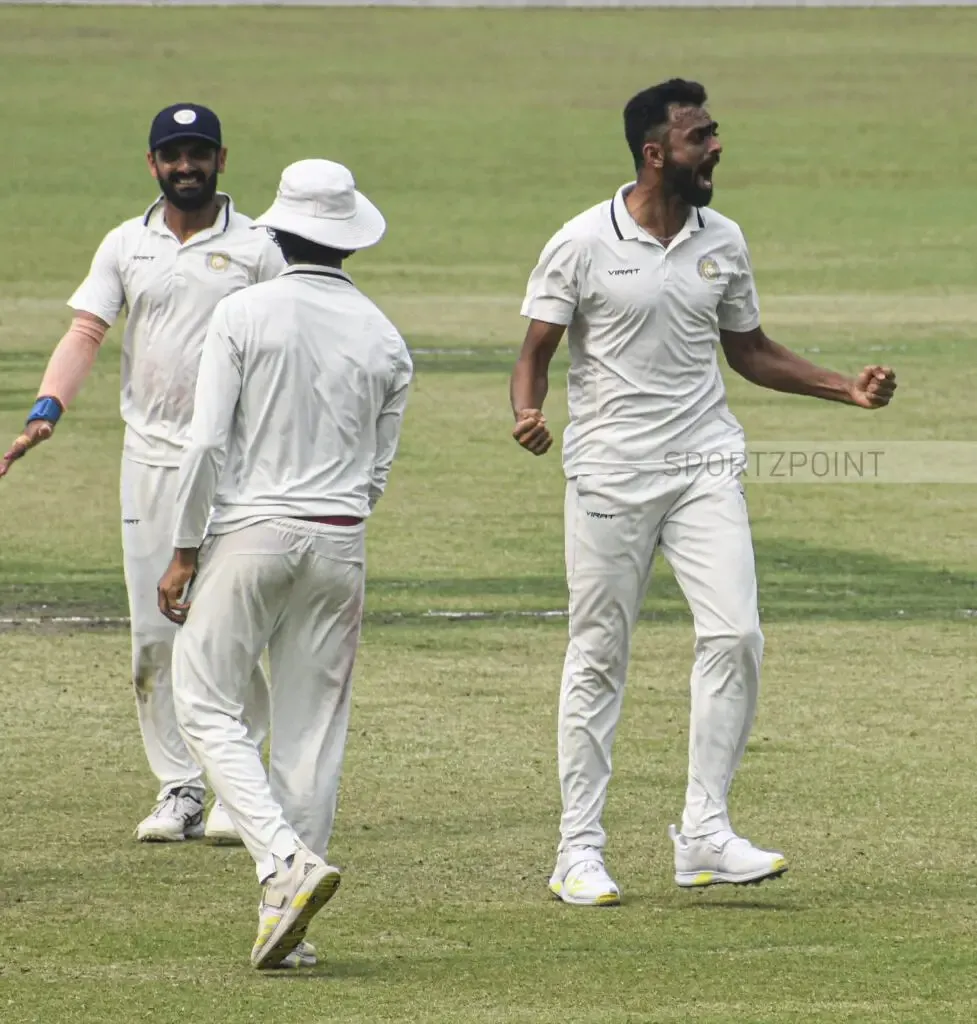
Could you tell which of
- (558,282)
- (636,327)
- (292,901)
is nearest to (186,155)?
(558,282)

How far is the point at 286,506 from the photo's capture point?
280 inches

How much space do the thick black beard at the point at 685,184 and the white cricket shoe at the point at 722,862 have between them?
1.71 metres

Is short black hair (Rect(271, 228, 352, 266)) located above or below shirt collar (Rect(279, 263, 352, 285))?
above

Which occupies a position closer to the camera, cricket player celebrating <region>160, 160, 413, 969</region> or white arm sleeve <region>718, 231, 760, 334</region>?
cricket player celebrating <region>160, 160, 413, 969</region>

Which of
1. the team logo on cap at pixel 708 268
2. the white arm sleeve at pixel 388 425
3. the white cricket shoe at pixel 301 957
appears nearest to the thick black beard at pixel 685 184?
the team logo on cap at pixel 708 268

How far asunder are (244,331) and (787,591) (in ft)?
24.4

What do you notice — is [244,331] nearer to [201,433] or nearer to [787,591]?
[201,433]

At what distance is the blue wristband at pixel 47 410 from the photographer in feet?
28.1

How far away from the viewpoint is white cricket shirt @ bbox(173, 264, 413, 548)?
7.07 meters

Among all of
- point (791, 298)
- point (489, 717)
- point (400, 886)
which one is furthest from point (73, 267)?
point (400, 886)

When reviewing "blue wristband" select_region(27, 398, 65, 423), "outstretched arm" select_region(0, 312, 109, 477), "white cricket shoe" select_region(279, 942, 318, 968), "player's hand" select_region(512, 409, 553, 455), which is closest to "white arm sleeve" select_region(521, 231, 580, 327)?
"player's hand" select_region(512, 409, 553, 455)

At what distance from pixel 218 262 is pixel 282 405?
174 centimetres

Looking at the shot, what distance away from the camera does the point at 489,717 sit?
10672mm

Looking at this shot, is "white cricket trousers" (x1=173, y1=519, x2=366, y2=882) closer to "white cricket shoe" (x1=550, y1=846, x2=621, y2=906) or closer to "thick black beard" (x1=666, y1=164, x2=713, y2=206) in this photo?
"white cricket shoe" (x1=550, y1=846, x2=621, y2=906)
